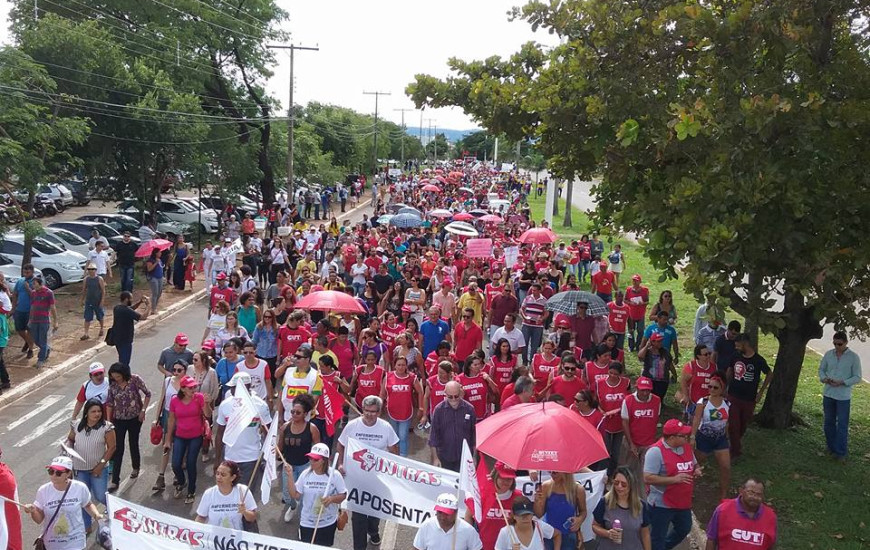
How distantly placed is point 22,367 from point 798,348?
1257 cm

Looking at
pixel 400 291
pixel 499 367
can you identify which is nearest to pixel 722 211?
pixel 499 367

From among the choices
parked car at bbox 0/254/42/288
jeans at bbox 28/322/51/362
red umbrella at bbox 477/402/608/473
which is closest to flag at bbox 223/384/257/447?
red umbrella at bbox 477/402/608/473

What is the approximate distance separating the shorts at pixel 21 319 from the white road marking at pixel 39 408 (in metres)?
1.85

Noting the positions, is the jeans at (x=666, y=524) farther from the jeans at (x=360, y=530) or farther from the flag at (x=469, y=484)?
the jeans at (x=360, y=530)

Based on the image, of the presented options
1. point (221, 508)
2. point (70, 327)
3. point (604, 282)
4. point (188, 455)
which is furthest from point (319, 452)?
point (70, 327)

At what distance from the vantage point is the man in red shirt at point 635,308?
15.2 m

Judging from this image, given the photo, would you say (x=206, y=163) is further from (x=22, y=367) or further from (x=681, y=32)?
(x=681, y=32)

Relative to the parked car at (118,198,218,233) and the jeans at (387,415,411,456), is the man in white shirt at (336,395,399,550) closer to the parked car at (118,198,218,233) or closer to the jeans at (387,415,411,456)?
the jeans at (387,415,411,456)

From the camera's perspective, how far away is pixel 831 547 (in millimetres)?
8438

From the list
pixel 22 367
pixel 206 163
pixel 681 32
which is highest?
pixel 681 32

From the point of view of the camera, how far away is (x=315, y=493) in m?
7.11

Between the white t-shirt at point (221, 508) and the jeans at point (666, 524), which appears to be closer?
the white t-shirt at point (221, 508)

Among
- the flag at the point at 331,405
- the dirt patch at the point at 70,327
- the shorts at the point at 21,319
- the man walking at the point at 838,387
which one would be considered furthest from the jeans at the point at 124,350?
the man walking at the point at 838,387

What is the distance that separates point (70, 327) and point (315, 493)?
12.8 m
